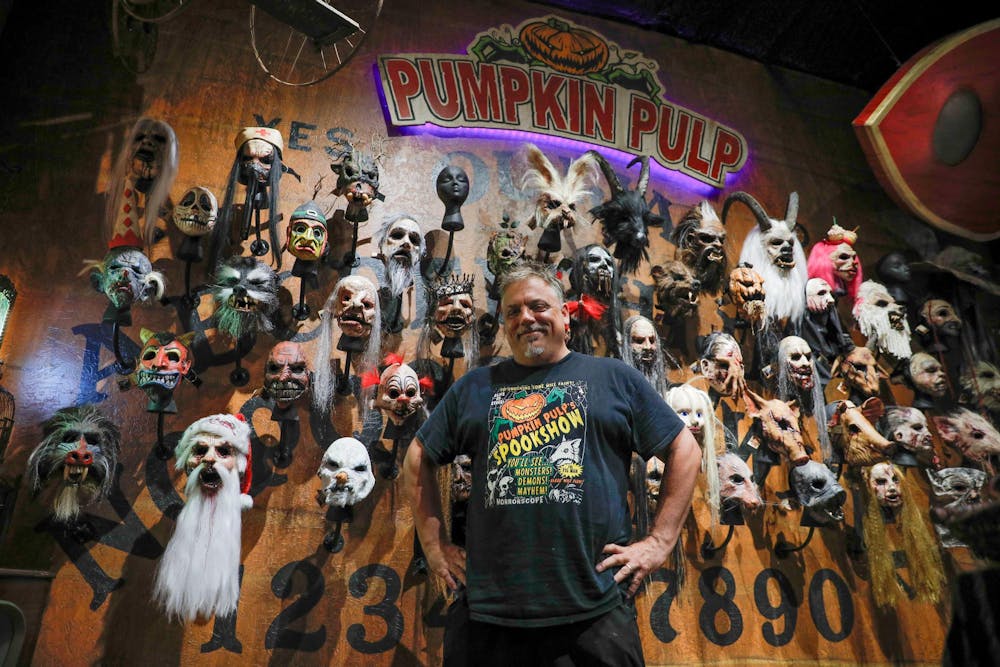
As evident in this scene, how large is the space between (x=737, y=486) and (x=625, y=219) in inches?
48.8

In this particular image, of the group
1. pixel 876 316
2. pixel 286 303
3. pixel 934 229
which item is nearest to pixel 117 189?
pixel 286 303

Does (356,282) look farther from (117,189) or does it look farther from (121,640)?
(121,640)

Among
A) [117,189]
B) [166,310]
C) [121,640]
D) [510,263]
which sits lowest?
[121,640]

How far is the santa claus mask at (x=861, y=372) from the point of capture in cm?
351

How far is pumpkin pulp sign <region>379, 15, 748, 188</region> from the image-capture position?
3449mm

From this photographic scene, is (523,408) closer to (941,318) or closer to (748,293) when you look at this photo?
(748,293)

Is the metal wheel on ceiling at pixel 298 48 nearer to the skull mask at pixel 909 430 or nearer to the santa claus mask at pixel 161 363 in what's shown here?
the santa claus mask at pixel 161 363

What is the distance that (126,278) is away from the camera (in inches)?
105

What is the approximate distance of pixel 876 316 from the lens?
3.68 meters

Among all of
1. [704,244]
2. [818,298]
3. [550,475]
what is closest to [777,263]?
[818,298]

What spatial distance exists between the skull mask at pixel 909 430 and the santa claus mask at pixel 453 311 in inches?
80.9

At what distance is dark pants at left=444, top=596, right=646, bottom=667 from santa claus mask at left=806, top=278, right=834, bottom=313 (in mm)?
2288

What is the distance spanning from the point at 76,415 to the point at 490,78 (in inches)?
90.8

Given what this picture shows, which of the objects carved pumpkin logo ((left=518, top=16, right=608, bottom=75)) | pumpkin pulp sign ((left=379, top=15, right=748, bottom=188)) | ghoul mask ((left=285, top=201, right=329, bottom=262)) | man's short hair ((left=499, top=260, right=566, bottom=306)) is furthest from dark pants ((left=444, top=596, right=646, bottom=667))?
carved pumpkin logo ((left=518, top=16, right=608, bottom=75))
